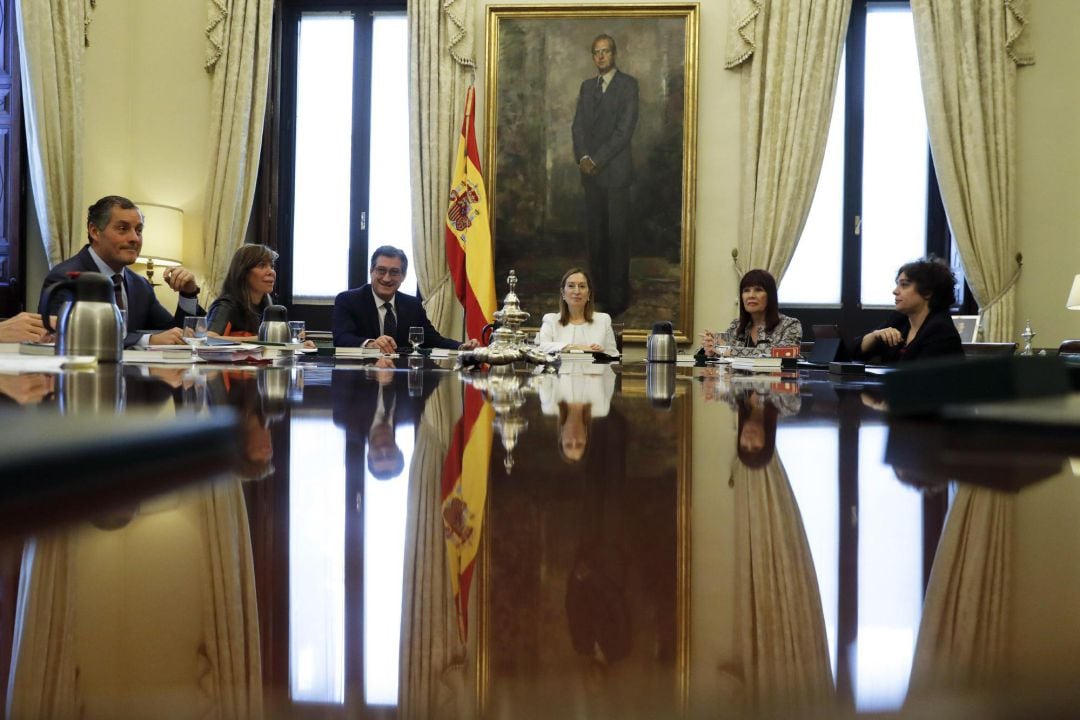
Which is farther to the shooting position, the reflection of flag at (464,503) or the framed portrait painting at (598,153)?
the framed portrait painting at (598,153)

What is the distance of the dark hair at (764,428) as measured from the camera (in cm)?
48

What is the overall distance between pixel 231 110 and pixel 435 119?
1348 mm

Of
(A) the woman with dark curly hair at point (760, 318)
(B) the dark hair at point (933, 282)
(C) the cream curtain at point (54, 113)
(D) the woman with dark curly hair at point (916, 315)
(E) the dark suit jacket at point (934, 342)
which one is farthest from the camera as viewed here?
(C) the cream curtain at point (54, 113)

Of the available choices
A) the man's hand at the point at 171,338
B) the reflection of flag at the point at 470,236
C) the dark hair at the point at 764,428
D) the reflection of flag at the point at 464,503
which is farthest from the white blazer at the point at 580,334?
the reflection of flag at the point at 464,503

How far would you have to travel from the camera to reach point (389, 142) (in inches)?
239

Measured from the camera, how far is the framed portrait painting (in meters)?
5.67

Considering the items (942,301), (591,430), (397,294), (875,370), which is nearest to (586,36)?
(397,294)

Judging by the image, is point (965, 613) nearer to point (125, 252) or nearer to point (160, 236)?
point (125, 252)

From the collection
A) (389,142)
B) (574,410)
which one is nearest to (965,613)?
(574,410)

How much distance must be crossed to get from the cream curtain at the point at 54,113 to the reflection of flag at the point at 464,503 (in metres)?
5.24

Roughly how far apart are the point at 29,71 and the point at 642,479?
18.5 feet

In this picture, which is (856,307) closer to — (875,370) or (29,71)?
(875,370)

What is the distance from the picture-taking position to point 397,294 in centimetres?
471

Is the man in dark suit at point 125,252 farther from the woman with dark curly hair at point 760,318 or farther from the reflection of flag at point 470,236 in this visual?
the woman with dark curly hair at point 760,318
